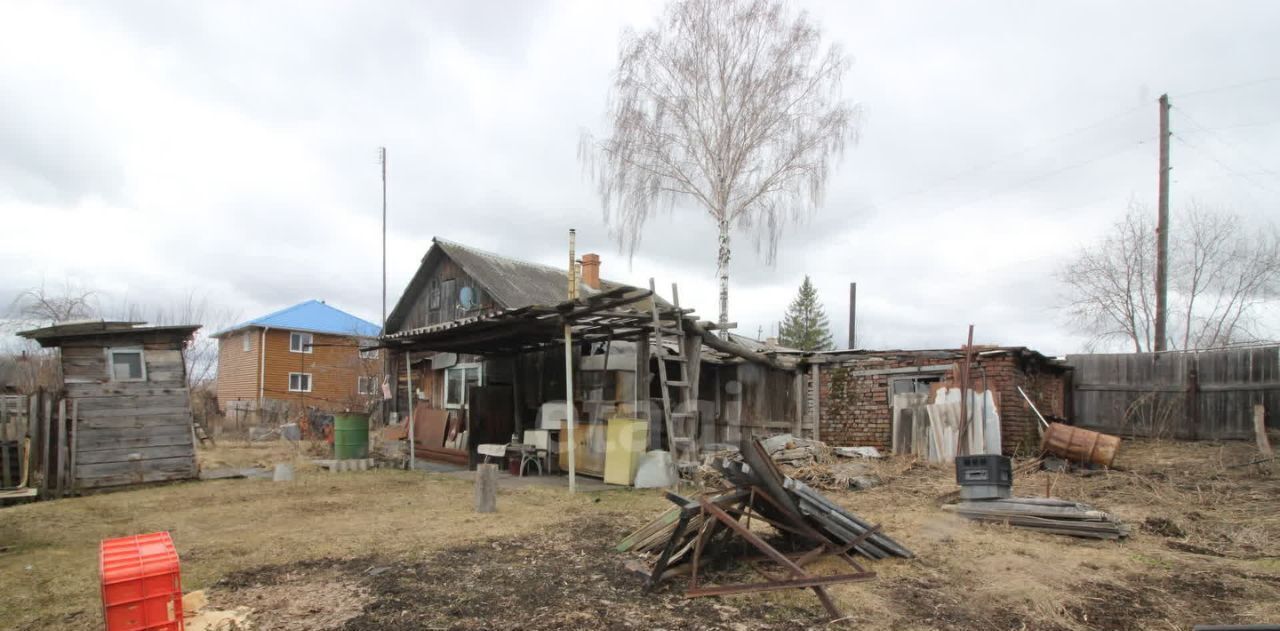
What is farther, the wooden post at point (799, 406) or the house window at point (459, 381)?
the house window at point (459, 381)

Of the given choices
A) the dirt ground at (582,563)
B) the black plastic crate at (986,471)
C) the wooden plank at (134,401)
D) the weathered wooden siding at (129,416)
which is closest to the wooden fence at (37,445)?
the weathered wooden siding at (129,416)

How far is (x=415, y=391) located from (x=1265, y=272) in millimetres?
22636

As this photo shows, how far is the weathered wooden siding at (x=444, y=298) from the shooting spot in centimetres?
1766

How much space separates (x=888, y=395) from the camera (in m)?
13.0

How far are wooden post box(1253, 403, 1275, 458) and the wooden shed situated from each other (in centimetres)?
1658

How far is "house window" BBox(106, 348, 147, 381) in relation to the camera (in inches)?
399

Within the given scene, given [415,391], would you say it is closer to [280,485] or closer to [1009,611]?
[280,485]

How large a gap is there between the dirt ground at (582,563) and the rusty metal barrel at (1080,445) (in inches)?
27.1

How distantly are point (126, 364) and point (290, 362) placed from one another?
60.6 ft

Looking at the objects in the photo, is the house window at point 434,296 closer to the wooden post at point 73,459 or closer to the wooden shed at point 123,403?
the wooden shed at point 123,403

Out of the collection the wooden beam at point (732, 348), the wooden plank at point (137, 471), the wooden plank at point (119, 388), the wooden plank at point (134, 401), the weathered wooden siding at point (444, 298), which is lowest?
the wooden plank at point (137, 471)

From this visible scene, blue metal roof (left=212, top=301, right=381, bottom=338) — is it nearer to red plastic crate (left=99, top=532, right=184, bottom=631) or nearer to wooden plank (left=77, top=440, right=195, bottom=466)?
wooden plank (left=77, top=440, right=195, bottom=466)

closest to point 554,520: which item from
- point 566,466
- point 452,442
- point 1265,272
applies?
point 566,466

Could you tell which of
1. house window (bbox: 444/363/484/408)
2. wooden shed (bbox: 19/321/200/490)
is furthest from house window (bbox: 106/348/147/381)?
house window (bbox: 444/363/484/408)
